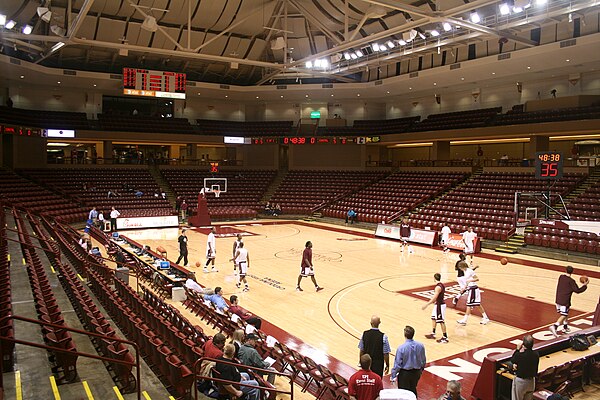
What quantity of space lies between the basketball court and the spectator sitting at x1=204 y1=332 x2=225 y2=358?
275cm

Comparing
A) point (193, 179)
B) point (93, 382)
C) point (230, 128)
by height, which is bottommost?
point (93, 382)

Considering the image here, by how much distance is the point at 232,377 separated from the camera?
5680 millimetres

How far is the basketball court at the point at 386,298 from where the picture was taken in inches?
360

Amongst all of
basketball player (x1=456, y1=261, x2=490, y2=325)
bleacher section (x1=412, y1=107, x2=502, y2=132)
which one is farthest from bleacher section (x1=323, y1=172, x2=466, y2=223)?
basketball player (x1=456, y1=261, x2=490, y2=325)

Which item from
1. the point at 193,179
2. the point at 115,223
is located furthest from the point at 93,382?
the point at 193,179

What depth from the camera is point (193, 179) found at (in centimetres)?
3659

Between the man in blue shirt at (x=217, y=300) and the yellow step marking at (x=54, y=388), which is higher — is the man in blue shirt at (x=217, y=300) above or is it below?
below

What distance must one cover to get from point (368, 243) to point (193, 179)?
18423 millimetres

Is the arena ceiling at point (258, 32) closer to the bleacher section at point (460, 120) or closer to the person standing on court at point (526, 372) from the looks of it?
the bleacher section at point (460, 120)

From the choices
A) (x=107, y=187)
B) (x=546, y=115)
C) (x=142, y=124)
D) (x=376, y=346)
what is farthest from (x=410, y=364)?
(x=142, y=124)

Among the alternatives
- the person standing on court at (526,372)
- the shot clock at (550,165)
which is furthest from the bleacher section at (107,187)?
the person standing on court at (526,372)

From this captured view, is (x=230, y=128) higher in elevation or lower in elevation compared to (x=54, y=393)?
higher

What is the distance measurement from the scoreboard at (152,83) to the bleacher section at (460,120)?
17133 millimetres

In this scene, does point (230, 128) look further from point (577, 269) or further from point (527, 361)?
point (527, 361)
